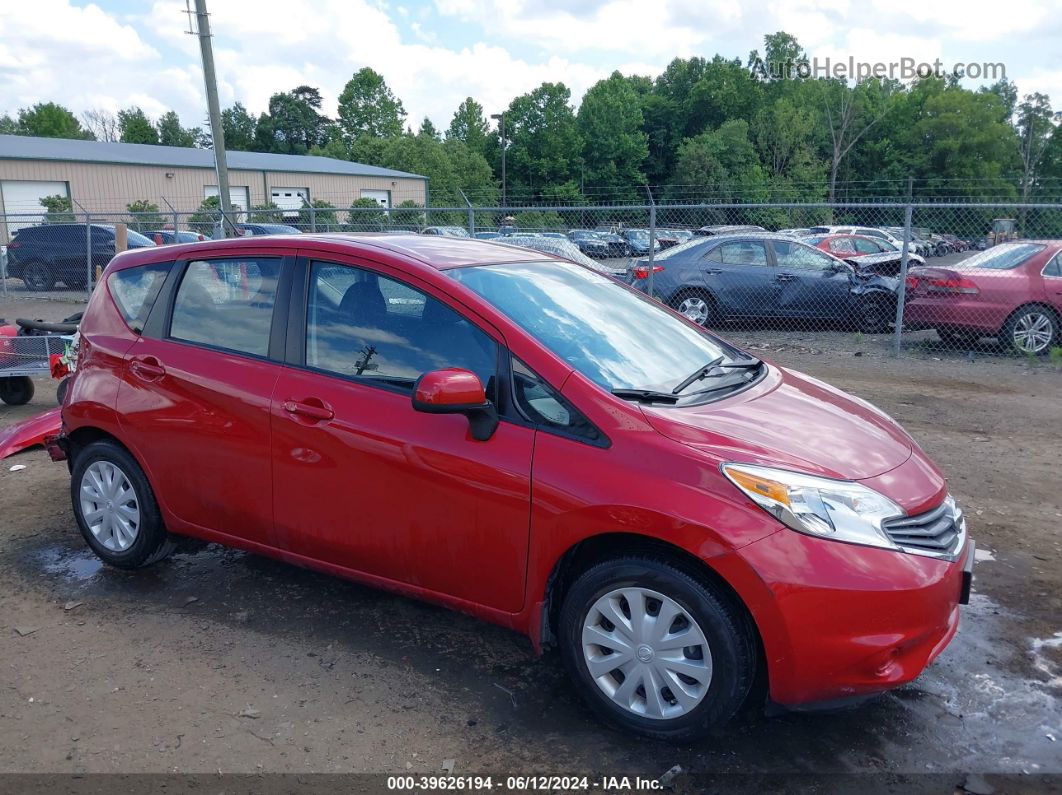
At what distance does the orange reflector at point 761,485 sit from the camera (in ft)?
9.47

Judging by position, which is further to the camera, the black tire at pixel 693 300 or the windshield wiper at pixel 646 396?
the black tire at pixel 693 300

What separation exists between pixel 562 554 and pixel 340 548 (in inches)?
43.5

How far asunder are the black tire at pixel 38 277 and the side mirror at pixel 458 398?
65.3 feet

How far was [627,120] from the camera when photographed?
237 feet

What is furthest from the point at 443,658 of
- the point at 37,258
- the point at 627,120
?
the point at 627,120

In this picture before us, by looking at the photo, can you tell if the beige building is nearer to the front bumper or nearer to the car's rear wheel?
the car's rear wheel

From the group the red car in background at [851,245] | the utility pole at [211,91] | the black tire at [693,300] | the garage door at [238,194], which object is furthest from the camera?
the garage door at [238,194]

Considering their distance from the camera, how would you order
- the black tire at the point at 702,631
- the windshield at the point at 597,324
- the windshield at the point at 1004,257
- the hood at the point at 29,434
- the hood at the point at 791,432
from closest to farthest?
the black tire at the point at 702,631 → the hood at the point at 791,432 → the windshield at the point at 597,324 → the hood at the point at 29,434 → the windshield at the point at 1004,257

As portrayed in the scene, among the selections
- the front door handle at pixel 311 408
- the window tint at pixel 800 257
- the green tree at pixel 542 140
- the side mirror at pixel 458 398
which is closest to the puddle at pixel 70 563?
the front door handle at pixel 311 408

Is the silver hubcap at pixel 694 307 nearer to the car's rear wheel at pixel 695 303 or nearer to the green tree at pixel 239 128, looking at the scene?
the car's rear wheel at pixel 695 303

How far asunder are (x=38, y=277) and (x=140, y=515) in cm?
1845

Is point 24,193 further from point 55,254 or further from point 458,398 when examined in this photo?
point 458,398

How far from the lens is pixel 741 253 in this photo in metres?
12.9

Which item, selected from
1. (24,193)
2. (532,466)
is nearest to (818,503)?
(532,466)
